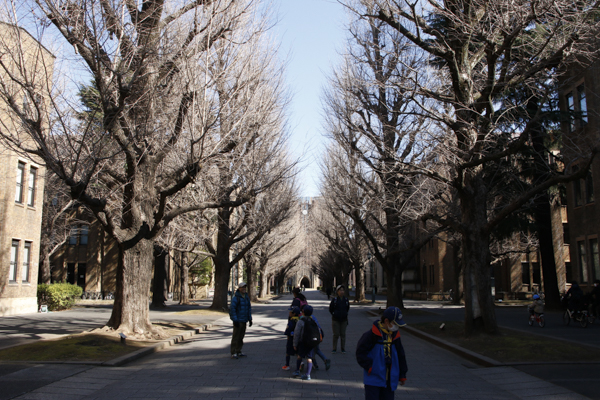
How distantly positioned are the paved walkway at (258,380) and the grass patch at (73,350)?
695 millimetres

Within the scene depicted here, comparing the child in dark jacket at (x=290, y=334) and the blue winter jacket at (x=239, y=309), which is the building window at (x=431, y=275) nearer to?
the blue winter jacket at (x=239, y=309)

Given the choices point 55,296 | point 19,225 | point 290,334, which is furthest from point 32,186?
point 290,334

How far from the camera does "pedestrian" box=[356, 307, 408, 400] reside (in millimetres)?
5555

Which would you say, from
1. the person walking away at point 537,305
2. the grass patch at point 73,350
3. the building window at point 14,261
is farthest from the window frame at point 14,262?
the person walking away at point 537,305

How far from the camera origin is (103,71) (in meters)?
13.0

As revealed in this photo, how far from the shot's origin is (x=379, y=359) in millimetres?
5617

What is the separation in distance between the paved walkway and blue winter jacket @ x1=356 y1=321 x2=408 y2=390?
2.56m

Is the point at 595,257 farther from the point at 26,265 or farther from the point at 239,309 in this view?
the point at 26,265

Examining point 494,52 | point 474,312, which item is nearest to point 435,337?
point 474,312

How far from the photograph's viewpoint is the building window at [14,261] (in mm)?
23109

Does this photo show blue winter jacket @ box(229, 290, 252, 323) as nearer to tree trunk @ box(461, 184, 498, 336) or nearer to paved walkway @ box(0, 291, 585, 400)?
paved walkway @ box(0, 291, 585, 400)

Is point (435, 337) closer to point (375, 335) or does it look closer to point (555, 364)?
point (555, 364)

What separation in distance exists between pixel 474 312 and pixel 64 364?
9.91m

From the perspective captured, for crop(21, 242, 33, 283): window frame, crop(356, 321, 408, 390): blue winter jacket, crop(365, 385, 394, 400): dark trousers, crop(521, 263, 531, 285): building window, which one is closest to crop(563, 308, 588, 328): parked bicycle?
crop(356, 321, 408, 390): blue winter jacket
